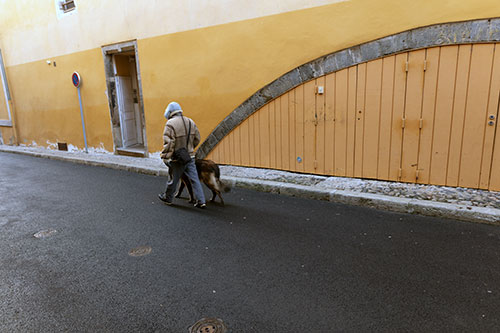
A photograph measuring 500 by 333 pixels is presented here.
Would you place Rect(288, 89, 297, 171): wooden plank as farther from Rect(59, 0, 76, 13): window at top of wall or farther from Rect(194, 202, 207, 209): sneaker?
Rect(59, 0, 76, 13): window at top of wall

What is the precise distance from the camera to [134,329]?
103 inches

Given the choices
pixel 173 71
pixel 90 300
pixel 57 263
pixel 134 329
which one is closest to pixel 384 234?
pixel 134 329

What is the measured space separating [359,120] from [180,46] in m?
5.09

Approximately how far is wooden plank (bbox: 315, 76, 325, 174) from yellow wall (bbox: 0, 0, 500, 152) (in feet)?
2.51

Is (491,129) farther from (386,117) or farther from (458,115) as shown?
(386,117)

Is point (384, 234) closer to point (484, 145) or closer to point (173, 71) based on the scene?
point (484, 145)

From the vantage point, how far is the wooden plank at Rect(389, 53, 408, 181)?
5.58 metres

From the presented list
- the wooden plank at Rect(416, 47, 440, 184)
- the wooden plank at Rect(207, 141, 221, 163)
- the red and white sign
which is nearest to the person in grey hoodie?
the wooden plank at Rect(207, 141, 221, 163)

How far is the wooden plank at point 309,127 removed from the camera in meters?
6.57

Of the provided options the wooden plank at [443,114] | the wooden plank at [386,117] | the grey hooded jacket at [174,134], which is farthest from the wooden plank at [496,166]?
the grey hooded jacket at [174,134]

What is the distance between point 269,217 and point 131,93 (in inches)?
327

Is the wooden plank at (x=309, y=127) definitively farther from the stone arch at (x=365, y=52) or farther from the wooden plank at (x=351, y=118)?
the wooden plank at (x=351, y=118)

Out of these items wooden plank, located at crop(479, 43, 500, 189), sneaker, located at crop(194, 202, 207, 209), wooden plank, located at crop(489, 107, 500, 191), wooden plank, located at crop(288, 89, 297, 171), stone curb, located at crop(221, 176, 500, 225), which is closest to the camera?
stone curb, located at crop(221, 176, 500, 225)

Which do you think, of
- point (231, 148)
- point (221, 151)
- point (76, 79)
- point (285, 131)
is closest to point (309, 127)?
point (285, 131)
